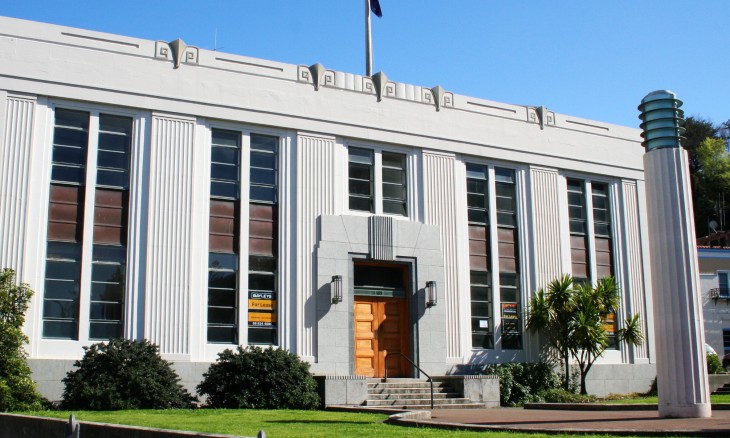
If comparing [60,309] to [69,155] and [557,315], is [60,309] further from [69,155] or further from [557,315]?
[557,315]

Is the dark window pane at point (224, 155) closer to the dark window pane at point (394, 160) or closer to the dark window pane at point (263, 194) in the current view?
the dark window pane at point (263, 194)

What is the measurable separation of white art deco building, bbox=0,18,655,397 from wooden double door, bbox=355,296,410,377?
0.06 metres

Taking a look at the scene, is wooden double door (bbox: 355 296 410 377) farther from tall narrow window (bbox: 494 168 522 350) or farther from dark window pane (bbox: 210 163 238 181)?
dark window pane (bbox: 210 163 238 181)

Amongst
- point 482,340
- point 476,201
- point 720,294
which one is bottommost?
point 482,340

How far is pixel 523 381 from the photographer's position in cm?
2541

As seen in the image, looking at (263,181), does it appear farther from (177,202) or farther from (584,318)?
(584,318)

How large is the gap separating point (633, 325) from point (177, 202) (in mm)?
15680

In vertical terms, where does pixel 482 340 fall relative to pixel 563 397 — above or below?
above

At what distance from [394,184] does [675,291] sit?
479 inches

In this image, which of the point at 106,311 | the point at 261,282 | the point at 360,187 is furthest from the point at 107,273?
the point at 360,187

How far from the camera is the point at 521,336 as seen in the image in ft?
89.0

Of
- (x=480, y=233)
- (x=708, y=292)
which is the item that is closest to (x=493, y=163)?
(x=480, y=233)

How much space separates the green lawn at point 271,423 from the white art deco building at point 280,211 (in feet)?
15.0

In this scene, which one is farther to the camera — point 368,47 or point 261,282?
point 368,47
